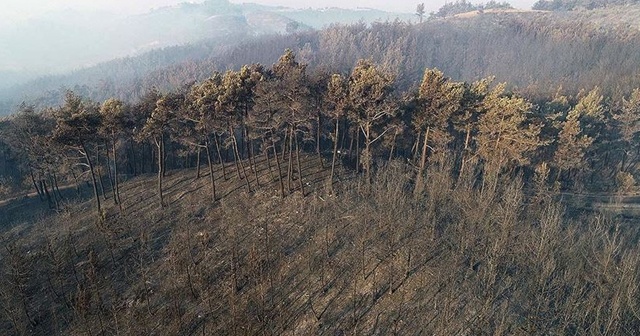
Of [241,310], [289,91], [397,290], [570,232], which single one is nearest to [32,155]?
[289,91]

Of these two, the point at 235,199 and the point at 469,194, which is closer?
the point at 469,194

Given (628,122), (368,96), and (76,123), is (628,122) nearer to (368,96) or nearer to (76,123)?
(368,96)

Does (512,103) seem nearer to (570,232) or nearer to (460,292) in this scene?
(570,232)

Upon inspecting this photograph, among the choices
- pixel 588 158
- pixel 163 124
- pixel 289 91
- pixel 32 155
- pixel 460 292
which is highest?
pixel 289 91

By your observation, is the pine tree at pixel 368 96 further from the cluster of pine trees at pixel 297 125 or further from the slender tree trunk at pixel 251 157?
the slender tree trunk at pixel 251 157

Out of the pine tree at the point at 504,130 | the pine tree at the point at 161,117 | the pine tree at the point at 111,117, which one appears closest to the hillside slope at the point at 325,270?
the pine tree at the point at 161,117

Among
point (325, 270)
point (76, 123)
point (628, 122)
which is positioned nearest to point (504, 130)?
point (325, 270)

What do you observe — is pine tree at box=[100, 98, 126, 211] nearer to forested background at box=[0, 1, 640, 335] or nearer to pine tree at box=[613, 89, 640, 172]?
forested background at box=[0, 1, 640, 335]

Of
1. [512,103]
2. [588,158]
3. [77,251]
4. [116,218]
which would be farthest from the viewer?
[588,158]

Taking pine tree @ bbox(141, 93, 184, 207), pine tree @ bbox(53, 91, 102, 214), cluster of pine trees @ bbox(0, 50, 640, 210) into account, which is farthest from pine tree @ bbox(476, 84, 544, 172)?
pine tree @ bbox(53, 91, 102, 214)

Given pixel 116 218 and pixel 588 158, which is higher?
pixel 116 218
